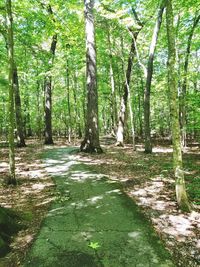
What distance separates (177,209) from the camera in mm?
6297

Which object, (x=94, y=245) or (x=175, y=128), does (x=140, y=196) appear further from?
(x=94, y=245)

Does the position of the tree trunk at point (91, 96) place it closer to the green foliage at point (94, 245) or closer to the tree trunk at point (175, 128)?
the tree trunk at point (175, 128)

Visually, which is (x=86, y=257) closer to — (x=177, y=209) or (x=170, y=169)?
(x=177, y=209)

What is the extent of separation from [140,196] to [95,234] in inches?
106

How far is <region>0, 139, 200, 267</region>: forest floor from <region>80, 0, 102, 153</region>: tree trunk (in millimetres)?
1624

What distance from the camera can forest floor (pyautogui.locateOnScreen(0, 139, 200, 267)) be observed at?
4.61 meters

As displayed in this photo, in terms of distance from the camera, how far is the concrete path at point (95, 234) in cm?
411

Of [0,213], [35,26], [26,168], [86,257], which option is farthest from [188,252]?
[35,26]

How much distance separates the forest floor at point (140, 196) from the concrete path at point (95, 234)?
248 mm

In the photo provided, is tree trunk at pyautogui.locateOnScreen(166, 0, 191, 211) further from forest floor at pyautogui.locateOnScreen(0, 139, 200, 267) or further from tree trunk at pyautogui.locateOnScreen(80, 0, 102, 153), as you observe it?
tree trunk at pyautogui.locateOnScreen(80, 0, 102, 153)

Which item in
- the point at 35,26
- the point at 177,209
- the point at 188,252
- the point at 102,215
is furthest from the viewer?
the point at 35,26

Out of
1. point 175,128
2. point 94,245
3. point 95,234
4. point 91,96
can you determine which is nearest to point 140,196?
point 175,128

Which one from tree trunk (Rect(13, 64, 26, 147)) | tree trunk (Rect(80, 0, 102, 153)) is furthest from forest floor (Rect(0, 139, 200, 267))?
tree trunk (Rect(13, 64, 26, 147))

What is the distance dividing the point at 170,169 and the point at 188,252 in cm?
647
